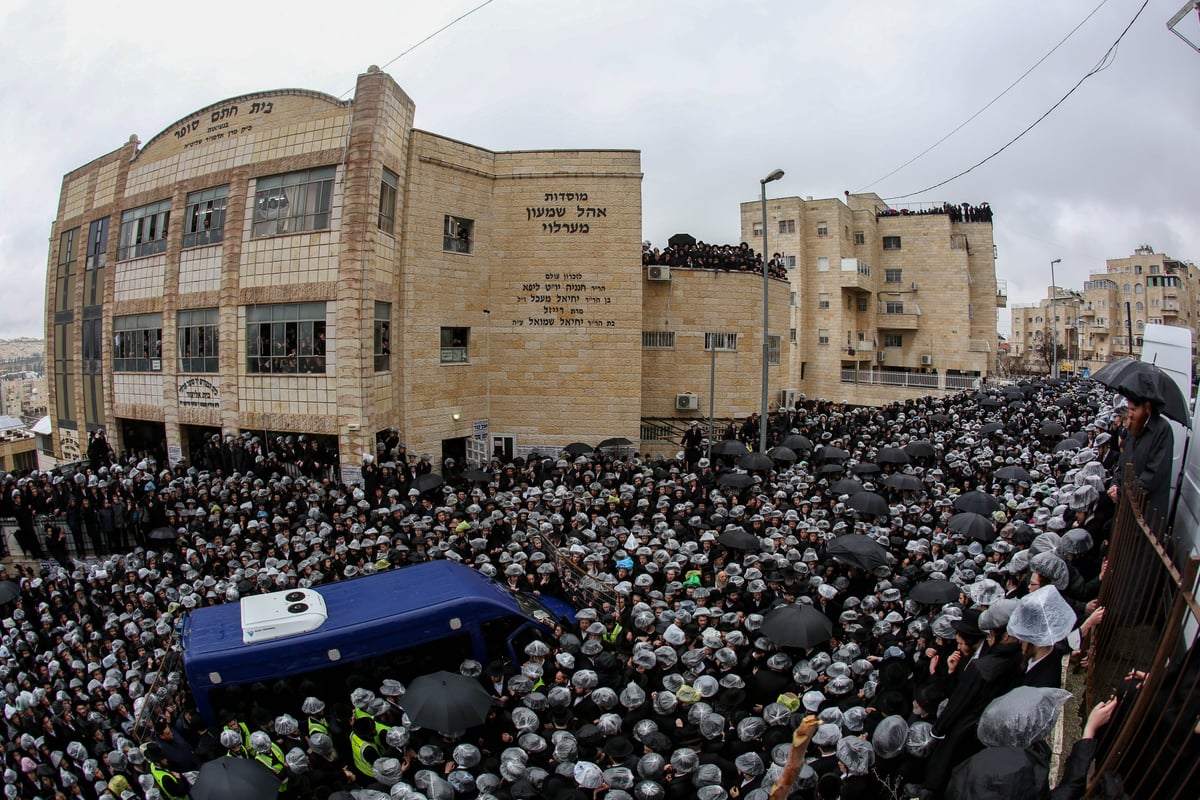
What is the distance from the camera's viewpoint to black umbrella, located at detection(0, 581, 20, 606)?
12.1m

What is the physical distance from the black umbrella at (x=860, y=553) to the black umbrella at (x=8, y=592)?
1436cm

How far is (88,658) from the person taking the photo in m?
9.98

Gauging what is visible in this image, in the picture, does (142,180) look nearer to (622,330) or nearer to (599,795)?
(622,330)

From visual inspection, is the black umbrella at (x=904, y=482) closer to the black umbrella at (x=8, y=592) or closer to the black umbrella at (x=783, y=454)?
the black umbrella at (x=783, y=454)

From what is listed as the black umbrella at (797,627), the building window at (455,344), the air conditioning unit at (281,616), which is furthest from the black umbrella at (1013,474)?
the building window at (455,344)

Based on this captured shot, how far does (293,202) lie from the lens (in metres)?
18.3

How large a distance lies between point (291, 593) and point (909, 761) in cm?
752

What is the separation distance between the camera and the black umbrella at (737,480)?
14352mm

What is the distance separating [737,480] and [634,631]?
6.94m

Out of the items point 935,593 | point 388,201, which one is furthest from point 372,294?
point 935,593

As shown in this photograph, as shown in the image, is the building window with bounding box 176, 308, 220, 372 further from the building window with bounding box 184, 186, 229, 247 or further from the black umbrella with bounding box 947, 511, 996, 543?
the black umbrella with bounding box 947, 511, 996, 543

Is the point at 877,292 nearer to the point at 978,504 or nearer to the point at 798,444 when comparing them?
the point at 798,444

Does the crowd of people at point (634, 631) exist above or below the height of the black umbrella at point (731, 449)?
below

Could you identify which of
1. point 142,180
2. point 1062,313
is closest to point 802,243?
point 142,180
